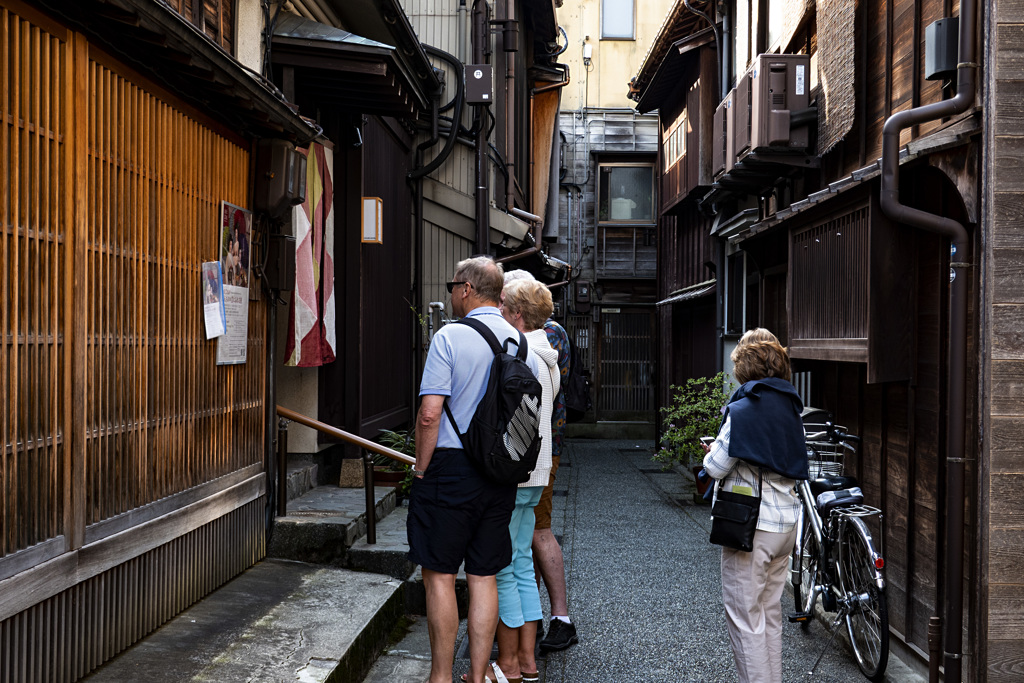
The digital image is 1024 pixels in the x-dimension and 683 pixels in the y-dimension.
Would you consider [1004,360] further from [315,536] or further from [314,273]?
[314,273]

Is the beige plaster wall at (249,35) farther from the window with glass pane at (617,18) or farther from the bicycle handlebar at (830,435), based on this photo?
the window with glass pane at (617,18)

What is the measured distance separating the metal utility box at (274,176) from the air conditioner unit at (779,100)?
16.9 ft

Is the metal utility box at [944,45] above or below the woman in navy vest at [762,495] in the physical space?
above

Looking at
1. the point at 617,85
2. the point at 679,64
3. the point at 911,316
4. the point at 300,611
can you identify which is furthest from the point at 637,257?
the point at 300,611

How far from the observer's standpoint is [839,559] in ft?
20.8

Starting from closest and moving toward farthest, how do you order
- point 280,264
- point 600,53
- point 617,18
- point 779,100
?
point 280,264 → point 779,100 → point 617,18 → point 600,53

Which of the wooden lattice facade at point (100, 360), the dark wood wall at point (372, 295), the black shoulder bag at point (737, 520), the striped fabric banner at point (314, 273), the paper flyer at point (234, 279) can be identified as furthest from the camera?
the dark wood wall at point (372, 295)

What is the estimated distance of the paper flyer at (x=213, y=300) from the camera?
5535mm

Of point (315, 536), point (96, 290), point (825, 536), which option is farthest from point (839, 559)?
point (96, 290)

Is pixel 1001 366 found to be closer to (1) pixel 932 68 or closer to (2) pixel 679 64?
(1) pixel 932 68

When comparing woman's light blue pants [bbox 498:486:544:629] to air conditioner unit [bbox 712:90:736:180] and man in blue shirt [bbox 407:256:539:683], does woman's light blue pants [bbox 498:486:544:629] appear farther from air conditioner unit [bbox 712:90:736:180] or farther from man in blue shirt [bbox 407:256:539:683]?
air conditioner unit [bbox 712:90:736:180]

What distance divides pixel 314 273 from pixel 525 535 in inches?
144

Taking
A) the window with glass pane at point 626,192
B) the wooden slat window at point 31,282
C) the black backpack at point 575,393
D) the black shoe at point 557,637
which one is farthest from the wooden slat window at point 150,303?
the window with glass pane at point 626,192

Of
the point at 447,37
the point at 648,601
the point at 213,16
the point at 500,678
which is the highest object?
the point at 447,37
